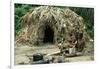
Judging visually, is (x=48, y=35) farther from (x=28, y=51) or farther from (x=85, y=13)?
(x=85, y=13)

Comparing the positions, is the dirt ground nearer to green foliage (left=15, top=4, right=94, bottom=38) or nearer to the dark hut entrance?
the dark hut entrance

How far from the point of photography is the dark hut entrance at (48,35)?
204 cm

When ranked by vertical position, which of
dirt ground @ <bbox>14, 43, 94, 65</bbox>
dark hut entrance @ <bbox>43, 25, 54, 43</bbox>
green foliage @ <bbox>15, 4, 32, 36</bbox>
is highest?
green foliage @ <bbox>15, 4, 32, 36</bbox>

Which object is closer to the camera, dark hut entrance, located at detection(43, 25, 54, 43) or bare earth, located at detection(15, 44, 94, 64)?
bare earth, located at detection(15, 44, 94, 64)

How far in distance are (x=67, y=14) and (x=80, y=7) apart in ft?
0.62

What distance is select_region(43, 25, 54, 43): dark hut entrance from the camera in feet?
6.71

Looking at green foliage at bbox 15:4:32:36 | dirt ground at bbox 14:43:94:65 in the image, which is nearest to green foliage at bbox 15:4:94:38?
green foliage at bbox 15:4:32:36

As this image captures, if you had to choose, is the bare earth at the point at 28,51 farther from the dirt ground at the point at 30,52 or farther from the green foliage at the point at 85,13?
the green foliage at the point at 85,13

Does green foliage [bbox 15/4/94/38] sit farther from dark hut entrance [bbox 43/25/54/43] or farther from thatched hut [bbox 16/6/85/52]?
dark hut entrance [bbox 43/25/54/43]

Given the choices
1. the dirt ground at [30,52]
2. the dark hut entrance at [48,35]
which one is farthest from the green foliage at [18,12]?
the dark hut entrance at [48,35]

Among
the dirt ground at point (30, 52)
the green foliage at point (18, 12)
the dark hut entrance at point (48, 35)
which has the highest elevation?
the green foliage at point (18, 12)

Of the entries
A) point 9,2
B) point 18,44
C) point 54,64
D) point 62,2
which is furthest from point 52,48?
point 9,2

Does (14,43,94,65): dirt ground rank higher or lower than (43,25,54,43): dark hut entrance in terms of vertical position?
lower
